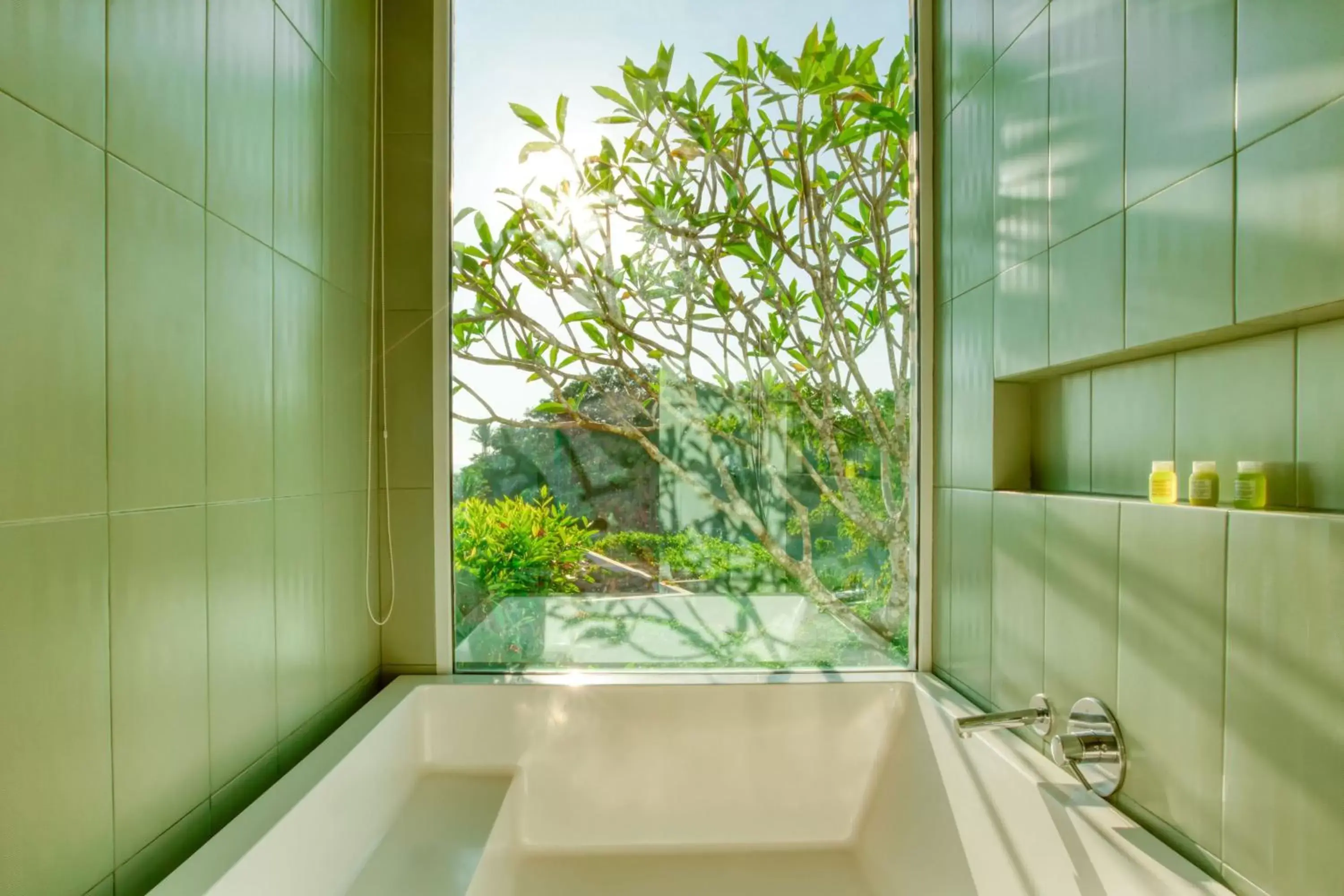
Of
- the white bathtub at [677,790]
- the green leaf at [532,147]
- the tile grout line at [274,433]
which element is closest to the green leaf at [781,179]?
the green leaf at [532,147]

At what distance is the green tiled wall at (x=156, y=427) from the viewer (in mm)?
865

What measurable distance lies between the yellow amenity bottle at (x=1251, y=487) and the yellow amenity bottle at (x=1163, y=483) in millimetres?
139

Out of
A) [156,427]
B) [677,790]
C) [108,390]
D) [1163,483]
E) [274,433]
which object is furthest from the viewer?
[677,790]

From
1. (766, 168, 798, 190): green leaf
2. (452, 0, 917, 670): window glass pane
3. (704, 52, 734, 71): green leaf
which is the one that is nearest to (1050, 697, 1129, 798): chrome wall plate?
(452, 0, 917, 670): window glass pane

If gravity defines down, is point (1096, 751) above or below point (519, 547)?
below

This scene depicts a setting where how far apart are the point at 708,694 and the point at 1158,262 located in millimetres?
1380

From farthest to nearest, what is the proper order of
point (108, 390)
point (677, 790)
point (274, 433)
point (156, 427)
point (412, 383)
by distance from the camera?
point (412, 383), point (677, 790), point (274, 433), point (156, 427), point (108, 390)

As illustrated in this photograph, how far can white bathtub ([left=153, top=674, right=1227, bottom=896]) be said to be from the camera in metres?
1.47

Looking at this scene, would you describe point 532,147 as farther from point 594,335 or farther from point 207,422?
point 207,422

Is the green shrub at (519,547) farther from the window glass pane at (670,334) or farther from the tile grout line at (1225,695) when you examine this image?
the tile grout line at (1225,695)

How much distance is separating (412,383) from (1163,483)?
1.76 m

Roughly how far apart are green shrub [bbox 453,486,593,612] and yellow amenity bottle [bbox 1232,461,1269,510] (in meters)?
1.53

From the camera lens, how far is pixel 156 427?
1.09 meters

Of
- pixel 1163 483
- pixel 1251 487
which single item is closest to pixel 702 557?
pixel 1163 483
